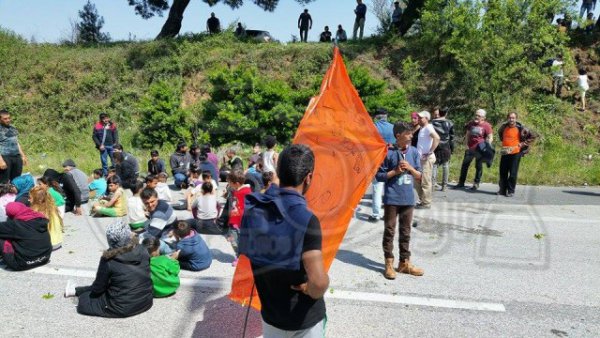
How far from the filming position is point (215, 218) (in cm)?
729

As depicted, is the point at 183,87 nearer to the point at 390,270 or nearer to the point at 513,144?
the point at 513,144

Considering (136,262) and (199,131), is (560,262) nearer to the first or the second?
(136,262)

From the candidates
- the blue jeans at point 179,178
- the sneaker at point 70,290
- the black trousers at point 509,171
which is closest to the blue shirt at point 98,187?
the blue jeans at point 179,178

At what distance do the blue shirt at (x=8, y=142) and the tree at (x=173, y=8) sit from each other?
14.5 metres

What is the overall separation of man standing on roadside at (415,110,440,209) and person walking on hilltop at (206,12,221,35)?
15.7m

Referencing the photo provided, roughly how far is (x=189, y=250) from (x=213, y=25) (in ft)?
60.7

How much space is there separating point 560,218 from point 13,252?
Answer: 8.09 metres

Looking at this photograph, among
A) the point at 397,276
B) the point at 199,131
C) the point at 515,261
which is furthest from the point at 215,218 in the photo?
the point at 199,131

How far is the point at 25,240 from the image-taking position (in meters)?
5.62

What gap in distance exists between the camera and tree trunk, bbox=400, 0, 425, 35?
18.8m

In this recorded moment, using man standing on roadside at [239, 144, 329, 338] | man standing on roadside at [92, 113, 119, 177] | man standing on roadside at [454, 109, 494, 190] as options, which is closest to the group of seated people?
man standing on roadside at [239, 144, 329, 338]

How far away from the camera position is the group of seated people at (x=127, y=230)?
4.55 metres

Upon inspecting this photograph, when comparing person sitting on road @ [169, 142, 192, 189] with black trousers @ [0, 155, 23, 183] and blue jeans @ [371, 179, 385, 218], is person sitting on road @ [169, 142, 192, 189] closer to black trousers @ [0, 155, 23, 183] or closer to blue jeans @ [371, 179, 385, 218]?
black trousers @ [0, 155, 23, 183]

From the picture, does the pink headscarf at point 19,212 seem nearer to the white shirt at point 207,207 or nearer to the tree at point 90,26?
the white shirt at point 207,207
